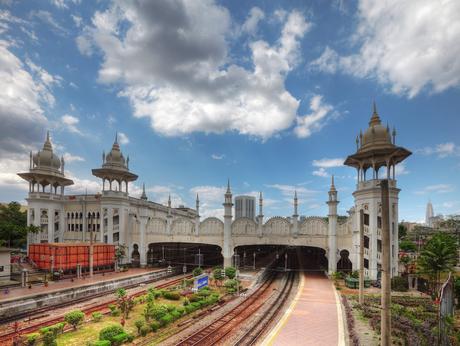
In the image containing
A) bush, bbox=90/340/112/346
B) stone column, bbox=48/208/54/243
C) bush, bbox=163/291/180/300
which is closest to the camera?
bush, bbox=90/340/112/346

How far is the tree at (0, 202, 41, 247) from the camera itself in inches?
2084

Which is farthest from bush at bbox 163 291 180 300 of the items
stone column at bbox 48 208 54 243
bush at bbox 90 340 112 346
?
stone column at bbox 48 208 54 243

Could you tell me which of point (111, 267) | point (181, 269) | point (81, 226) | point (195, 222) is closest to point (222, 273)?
point (195, 222)

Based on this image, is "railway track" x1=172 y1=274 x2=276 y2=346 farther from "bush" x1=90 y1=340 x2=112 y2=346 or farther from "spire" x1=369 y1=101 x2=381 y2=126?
"spire" x1=369 y1=101 x2=381 y2=126

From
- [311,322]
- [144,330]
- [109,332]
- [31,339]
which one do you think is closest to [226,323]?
[144,330]

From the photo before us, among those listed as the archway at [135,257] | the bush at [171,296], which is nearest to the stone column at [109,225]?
the archway at [135,257]

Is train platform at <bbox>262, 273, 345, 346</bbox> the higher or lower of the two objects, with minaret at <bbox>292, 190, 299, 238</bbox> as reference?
lower

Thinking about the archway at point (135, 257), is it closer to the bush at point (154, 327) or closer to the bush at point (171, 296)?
the bush at point (171, 296)

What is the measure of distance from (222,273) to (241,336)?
1758 centimetres

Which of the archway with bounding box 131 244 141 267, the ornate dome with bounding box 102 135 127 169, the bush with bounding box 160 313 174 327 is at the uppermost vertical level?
the ornate dome with bounding box 102 135 127 169

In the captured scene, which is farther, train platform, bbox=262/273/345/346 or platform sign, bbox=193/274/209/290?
platform sign, bbox=193/274/209/290

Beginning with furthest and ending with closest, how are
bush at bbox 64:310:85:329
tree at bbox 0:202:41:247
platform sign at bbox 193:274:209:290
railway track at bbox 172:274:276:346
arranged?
tree at bbox 0:202:41:247 < platform sign at bbox 193:274:209:290 < bush at bbox 64:310:85:329 < railway track at bbox 172:274:276:346

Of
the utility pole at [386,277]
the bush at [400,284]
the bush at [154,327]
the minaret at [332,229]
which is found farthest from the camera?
the minaret at [332,229]

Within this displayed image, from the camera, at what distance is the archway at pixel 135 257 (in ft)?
158
